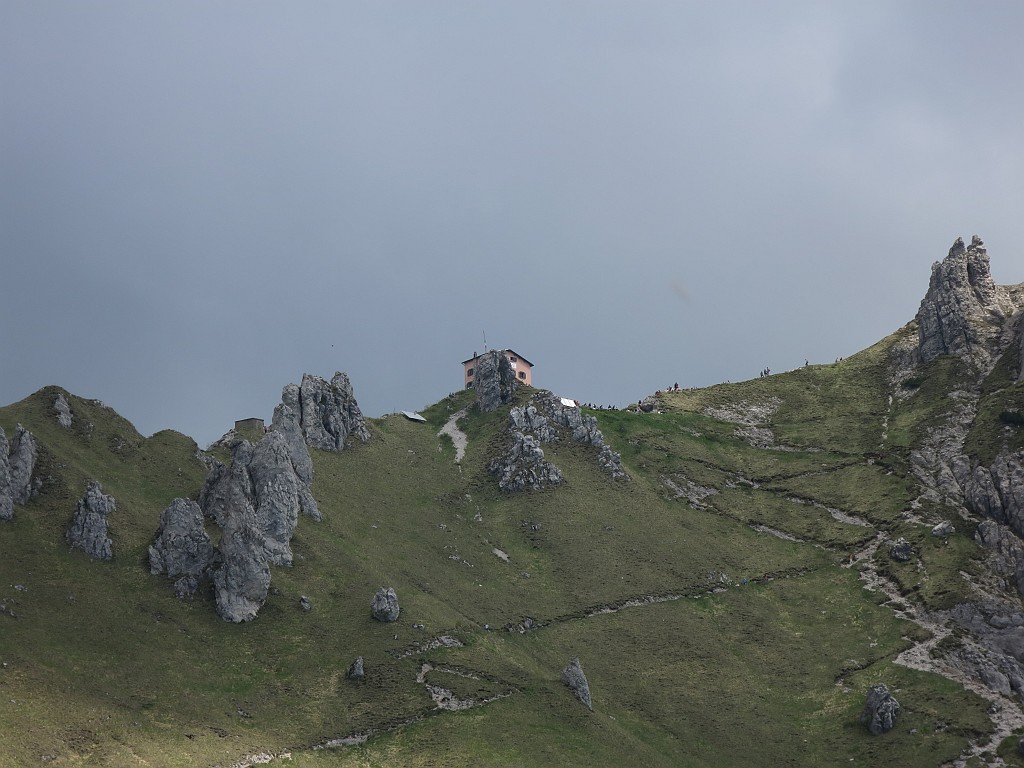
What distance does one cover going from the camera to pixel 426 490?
167 meters

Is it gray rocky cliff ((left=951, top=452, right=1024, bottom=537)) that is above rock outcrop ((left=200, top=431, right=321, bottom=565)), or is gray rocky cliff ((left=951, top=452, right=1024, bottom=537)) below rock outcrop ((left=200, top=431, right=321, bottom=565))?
below

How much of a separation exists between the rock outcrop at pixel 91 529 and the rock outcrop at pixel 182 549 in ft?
18.1

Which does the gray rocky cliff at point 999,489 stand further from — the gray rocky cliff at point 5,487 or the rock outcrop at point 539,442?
the gray rocky cliff at point 5,487

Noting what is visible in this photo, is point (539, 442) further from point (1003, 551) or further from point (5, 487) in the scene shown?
point (5, 487)

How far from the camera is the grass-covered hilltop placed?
9500cm

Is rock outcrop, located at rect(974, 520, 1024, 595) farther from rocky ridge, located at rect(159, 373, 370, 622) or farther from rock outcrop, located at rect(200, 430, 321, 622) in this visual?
rock outcrop, located at rect(200, 430, 321, 622)

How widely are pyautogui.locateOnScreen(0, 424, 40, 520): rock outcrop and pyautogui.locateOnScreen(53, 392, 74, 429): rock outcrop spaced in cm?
1484

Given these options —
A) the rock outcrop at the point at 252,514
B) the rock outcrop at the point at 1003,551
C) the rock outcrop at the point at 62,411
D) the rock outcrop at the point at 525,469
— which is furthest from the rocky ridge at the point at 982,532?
the rock outcrop at the point at 62,411

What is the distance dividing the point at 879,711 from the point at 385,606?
61.7 m

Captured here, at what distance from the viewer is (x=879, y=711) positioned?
10750 centimetres

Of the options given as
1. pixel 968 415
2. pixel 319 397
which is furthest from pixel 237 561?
pixel 968 415

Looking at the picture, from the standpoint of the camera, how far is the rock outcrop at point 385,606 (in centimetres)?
11475

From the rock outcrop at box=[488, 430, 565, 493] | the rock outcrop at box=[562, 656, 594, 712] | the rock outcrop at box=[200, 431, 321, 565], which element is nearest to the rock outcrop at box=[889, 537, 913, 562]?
the rock outcrop at box=[488, 430, 565, 493]

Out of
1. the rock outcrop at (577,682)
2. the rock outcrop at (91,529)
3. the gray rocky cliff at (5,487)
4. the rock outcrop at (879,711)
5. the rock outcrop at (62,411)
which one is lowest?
the rock outcrop at (879,711)
